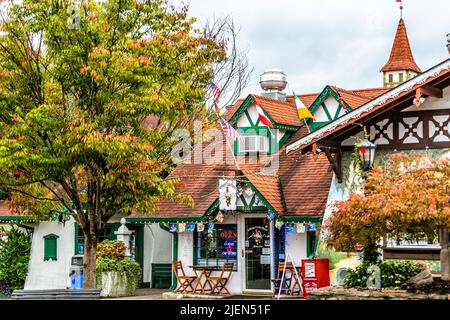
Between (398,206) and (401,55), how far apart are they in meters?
21.1

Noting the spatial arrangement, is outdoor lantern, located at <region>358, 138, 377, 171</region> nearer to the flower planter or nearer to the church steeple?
the flower planter

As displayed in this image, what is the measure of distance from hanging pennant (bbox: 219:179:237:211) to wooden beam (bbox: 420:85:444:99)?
19.5 feet

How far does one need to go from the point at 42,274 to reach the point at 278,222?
8432 millimetres

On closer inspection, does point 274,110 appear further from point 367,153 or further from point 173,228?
point 367,153

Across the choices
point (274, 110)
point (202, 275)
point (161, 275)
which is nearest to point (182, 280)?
point (202, 275)

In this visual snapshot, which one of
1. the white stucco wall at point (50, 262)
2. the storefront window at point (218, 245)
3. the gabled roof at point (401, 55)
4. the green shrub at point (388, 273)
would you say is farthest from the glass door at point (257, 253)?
the gabled roof at point (401, 55)

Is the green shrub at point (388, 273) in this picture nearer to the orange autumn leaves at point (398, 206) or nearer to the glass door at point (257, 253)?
the orange autumn leaves at point (398, 206)

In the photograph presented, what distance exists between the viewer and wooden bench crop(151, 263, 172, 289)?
26.7 metres

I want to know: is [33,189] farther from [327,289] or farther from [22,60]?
[327,289]

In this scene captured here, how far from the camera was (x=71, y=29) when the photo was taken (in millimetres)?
17875

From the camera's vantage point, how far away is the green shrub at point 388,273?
18.1m

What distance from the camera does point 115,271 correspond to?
24.3m

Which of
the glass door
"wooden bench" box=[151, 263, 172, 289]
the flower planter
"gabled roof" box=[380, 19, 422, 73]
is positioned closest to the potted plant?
the flower planter

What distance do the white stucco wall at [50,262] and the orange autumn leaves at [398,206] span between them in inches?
448
